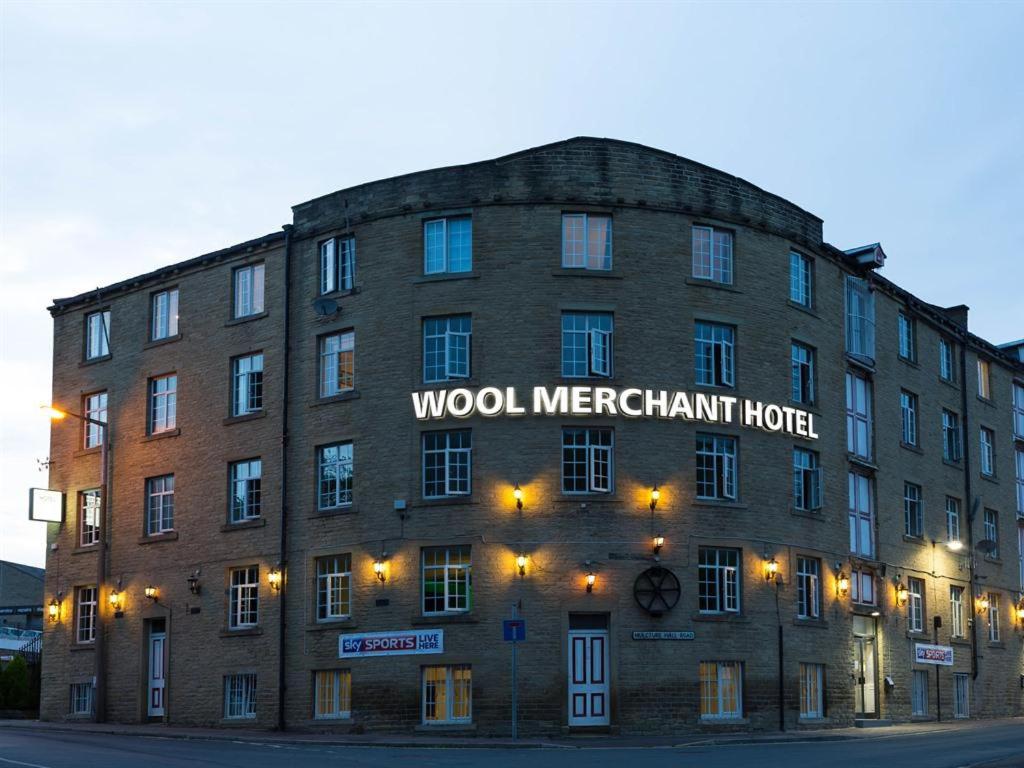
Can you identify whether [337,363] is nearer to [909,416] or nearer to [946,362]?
[909,416]

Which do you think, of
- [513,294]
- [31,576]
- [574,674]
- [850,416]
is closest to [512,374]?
[513,294]

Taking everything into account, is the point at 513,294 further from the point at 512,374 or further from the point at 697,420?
the point at 697,420

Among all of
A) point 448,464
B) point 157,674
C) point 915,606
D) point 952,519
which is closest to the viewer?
point 448,464

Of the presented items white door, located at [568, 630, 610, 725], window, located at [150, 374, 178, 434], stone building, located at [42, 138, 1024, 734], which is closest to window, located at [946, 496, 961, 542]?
stone building, located at [42, 138, 1024, 734]

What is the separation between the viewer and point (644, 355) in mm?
42438

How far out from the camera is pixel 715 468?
43.0 meters

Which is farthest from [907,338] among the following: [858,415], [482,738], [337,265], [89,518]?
[89,518]

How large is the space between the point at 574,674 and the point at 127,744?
11889mm

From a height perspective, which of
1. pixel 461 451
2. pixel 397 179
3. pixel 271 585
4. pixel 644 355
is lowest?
pixel 271 585

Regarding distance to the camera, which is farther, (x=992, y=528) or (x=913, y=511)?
(x=992, y=528)

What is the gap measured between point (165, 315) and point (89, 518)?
768 cm

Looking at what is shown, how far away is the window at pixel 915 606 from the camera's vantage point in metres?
52.6

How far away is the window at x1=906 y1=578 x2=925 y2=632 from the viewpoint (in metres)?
52.6

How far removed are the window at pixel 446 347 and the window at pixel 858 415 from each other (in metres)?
14.3
